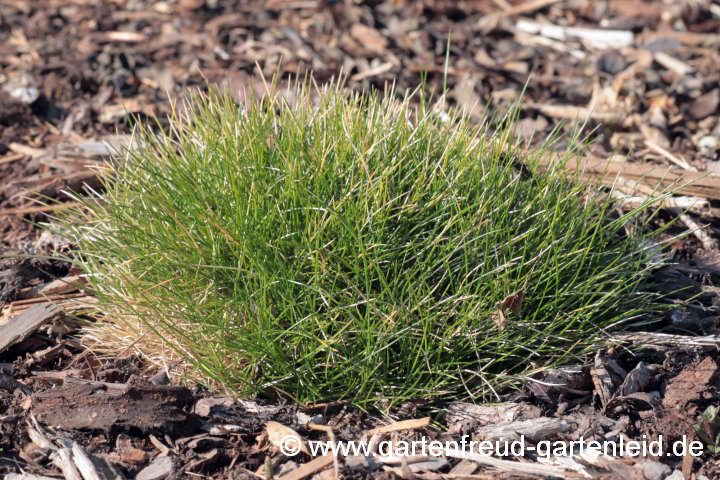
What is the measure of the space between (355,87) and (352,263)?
2238 millimetres

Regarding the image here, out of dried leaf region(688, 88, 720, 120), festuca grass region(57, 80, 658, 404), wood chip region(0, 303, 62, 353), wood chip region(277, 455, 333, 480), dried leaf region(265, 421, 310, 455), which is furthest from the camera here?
dried leaf region(688, 88, 720, 120)

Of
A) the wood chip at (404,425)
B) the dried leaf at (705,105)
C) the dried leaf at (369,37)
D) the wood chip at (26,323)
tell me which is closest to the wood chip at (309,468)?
the wood chip at (404,425)

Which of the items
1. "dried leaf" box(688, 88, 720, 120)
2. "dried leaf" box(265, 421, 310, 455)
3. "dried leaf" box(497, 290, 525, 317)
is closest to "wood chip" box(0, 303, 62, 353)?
"dried leaf" box(265, 421, 310, 455)

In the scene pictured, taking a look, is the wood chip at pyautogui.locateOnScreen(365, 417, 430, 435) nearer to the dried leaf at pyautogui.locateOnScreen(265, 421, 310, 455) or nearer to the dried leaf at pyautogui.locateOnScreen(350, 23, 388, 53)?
the dried leaf at pyautogui.locateOnScreen(265, 421, 310, 455)

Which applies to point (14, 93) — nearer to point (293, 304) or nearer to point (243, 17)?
point (243, 17)

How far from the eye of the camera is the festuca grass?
2475mm

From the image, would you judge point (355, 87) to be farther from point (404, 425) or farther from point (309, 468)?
point (309, 468)

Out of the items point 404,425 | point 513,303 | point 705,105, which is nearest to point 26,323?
point 404,425

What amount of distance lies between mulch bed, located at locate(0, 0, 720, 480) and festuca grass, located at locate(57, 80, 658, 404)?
136mm

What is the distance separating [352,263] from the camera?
2537 millimetres

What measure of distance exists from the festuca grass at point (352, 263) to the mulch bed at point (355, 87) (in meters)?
0.14

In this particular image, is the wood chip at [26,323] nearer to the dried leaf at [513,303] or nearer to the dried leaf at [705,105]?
the dried leaf at [513,303]

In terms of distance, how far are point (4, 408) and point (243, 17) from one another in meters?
3.63

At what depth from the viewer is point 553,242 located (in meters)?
2.57
